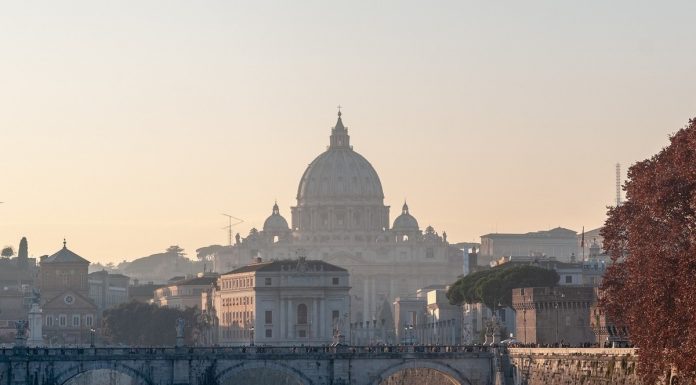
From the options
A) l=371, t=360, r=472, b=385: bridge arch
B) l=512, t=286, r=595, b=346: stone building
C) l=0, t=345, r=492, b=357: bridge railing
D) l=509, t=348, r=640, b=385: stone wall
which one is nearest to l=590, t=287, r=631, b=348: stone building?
l=512, t=286, r=595, b=346: stone building

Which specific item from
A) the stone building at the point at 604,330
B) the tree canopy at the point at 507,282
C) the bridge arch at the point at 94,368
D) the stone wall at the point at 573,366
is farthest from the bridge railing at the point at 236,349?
the tree canopy at the point at 507,282

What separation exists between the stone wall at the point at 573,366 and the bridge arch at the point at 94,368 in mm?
18451

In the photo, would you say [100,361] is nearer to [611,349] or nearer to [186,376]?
[186,376]

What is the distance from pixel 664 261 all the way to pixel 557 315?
5669 cm

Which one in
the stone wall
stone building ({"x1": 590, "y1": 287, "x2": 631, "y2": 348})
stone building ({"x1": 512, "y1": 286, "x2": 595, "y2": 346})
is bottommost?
the stone wall

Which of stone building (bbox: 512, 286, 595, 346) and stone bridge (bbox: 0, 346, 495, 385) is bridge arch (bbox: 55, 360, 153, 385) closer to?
stone bridge (bbox: 0, 346, 495, 385)

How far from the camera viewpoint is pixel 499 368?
133 m

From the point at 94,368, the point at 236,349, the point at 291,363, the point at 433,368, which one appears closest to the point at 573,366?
the point at 433,368

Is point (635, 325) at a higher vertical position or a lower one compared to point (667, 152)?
lower

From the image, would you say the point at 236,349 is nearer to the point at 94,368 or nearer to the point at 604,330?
Answer: the point at 94,368

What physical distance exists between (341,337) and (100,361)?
20.3 metres

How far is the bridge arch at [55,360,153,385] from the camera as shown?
13150 centimetres

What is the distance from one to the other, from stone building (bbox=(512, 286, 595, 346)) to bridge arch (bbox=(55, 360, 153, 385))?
28.8m

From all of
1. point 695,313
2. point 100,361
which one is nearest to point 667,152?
point 695,313
